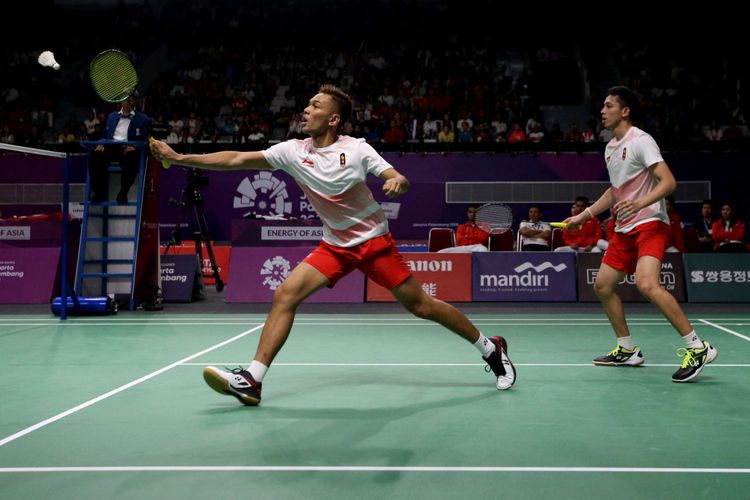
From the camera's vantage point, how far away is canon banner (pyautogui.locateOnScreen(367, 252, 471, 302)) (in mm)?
12016

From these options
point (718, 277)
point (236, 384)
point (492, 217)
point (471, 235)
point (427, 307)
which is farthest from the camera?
point (471, 235)

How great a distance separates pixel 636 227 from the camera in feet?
18.1

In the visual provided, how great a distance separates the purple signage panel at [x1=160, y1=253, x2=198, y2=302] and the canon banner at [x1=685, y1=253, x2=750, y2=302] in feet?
27.2

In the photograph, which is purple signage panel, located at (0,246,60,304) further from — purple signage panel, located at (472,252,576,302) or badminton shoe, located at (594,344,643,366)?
badminton shoe, located at (594,344,643,366)

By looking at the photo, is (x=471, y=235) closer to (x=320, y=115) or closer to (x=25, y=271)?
(x=25, y=271)

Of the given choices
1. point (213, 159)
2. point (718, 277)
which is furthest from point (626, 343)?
point (718, 277)

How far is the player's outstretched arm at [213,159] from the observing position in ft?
13.4

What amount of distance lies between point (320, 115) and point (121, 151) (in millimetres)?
6829

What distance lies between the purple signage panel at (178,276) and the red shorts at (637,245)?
26.7 ft

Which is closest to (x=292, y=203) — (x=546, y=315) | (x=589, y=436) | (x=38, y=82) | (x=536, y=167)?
(x=536, y=167)

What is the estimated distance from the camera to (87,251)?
10586 mm

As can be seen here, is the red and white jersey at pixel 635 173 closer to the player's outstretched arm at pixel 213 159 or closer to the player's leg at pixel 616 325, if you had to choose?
the player's leg at pixel 616 325

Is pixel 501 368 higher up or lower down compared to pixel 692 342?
lower down

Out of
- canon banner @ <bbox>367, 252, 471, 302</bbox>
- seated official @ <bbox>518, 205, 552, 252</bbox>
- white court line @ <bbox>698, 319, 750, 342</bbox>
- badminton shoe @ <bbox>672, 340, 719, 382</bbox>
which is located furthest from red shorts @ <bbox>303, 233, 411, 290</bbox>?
seated official @ <bbox>518, 205, 552, 252</bbox>
